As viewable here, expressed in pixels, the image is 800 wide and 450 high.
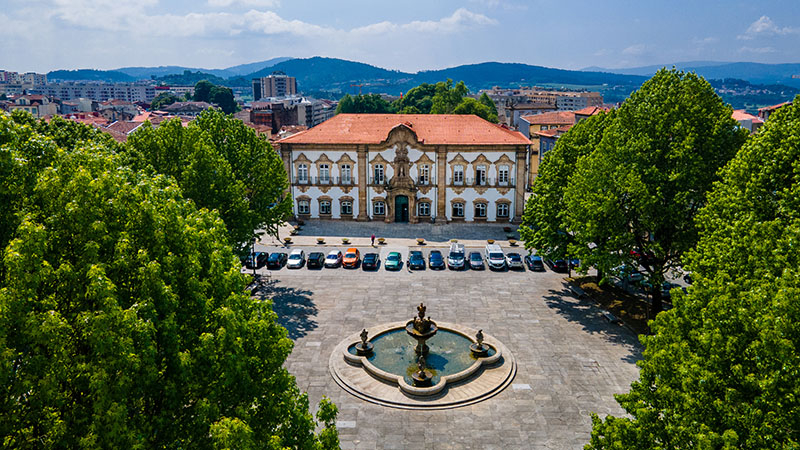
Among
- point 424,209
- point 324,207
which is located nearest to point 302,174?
point 324,207

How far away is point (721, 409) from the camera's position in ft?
49.6

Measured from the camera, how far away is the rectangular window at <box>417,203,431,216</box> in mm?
68500

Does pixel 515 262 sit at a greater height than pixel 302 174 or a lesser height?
lesser

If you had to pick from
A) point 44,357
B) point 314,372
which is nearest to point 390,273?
point 314,372

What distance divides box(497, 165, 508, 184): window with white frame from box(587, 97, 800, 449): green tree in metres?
44.3

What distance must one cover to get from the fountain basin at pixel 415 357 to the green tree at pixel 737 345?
507 inches

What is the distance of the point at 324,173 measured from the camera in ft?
225

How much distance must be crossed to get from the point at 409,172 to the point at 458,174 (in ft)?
19.6

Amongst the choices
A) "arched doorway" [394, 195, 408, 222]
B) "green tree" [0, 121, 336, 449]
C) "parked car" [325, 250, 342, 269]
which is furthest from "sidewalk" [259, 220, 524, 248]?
"green tree" [0, 121, 336, 449]

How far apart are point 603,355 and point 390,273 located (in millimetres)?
21435

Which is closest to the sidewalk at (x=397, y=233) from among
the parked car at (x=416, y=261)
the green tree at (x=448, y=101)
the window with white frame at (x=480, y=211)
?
the window with white frame at (x=480, y=211)

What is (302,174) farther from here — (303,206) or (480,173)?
(480,173)

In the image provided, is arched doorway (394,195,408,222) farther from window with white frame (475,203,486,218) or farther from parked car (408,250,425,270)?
parked car (408,250,425,270)

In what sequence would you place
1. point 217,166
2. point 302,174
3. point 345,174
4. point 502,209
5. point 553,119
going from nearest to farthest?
1. point 217,166
2. point 502,209
3. point 345,174
4. point 302,174
5. point 553,119
